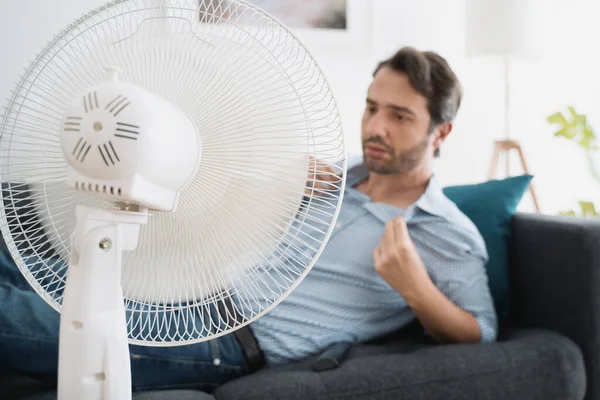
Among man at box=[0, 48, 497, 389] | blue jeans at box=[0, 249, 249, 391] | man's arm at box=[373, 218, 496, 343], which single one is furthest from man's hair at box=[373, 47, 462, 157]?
blue jeans at box=[0, 249, 249, 391]

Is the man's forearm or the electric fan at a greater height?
the electric fan

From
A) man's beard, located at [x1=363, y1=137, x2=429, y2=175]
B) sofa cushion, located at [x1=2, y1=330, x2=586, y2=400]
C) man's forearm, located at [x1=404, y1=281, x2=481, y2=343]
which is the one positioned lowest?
sofa cushion, located at [x1=2, y1=330, x2=586, y2=400]

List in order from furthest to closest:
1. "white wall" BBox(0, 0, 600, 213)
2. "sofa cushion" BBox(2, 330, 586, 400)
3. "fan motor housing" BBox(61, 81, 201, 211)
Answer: "white wall" BBox(0, 0, 600, 213) → "sofa cushion" BBox(2, 330, 586, 400) → "fan motor housing" BBox(61, 81, 201, 211)

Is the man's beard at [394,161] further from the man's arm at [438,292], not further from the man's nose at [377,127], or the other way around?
the man's arm at [438,292]

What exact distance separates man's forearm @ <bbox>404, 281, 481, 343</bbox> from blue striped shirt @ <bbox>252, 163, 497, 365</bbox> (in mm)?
26

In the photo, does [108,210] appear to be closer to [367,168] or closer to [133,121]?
[133,121]

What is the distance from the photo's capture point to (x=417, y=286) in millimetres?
1174

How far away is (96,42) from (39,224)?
245mm

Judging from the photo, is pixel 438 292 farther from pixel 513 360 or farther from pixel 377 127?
pixel 377 127

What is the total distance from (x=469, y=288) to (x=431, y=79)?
1.85 feet

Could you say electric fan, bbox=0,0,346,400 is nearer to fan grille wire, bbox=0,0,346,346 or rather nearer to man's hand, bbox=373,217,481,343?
fan grille wire, bbox=0,0,346,346

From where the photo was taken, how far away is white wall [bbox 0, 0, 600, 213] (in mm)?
2373

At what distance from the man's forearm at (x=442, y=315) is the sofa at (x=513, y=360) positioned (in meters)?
0.05

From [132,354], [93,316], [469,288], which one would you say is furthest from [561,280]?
[93,316]
